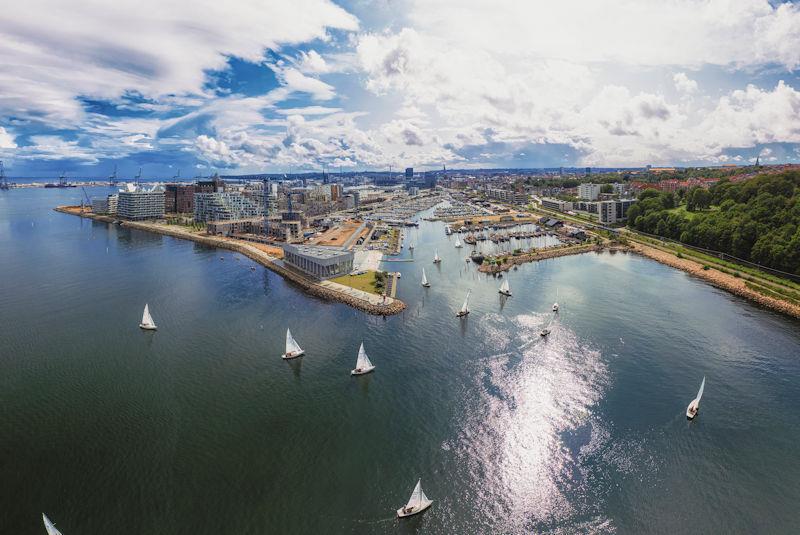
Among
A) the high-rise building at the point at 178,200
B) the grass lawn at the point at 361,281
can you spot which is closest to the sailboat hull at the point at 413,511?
the grass lawn at the point at 361,281

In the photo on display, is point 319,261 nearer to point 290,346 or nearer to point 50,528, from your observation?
point 290,346

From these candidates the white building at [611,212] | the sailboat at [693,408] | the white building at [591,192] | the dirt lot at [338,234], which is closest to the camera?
the sailboat at [693,408]

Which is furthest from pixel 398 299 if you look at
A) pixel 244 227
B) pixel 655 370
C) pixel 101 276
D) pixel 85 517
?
pixel 244 227

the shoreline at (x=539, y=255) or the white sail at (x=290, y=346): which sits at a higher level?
the shoreline at (x=539, y=255)

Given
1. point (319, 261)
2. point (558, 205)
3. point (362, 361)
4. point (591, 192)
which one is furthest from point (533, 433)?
point (591, 192)

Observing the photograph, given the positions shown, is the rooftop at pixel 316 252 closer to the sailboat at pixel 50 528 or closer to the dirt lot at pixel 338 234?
the dirt lot at pixel 338 234

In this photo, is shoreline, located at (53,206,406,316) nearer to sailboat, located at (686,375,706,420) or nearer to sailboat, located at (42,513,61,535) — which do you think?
sailboat, located at (686,375,706,420)

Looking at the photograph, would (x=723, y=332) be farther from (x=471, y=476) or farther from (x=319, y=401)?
(x=319, y=401)
